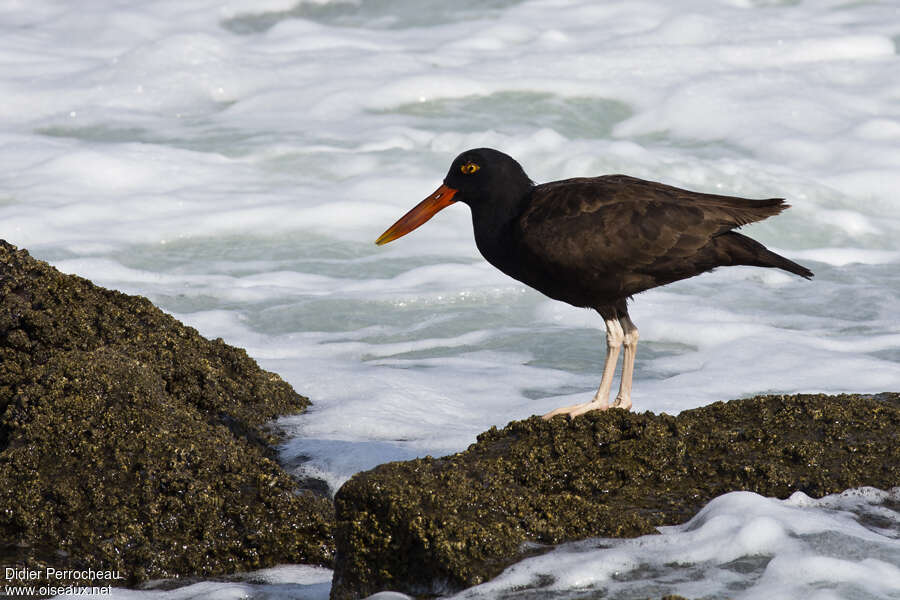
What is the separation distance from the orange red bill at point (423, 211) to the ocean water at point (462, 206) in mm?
954

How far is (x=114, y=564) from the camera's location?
375 cm

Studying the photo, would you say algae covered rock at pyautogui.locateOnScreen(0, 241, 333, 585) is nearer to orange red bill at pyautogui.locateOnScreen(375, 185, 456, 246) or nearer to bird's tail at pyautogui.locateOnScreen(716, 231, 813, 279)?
orange red bill at pyautogui.locateOnScreen(375, 185, 456, 246)

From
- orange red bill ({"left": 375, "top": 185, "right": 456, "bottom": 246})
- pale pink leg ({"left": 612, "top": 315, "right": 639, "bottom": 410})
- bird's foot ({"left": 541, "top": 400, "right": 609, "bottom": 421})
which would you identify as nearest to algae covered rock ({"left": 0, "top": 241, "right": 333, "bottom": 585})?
bird's foot ({"left": 541, "top": 400, "right": 609, "bottom": 421})

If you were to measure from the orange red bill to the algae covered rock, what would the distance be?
1.68 metres

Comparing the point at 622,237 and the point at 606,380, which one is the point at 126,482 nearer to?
the point at 606,380

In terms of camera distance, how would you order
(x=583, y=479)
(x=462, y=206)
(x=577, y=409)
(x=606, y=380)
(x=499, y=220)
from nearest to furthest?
(x=583, y=479) → (x=577, y=409) → (x=606, y=380) → (x=499, y=220) → (x=462, y=206)

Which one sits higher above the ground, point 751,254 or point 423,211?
point 423,211

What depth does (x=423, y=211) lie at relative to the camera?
19.0ft

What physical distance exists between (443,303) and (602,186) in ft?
14.8

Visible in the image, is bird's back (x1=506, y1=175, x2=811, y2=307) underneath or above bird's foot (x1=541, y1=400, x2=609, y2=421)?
above

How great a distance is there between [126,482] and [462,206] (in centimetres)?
864

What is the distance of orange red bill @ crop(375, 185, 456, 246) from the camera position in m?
5.59

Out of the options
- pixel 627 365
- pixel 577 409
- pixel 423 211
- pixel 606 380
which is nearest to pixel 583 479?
pixel 577 409

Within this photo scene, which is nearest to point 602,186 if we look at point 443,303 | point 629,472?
point 629,472
